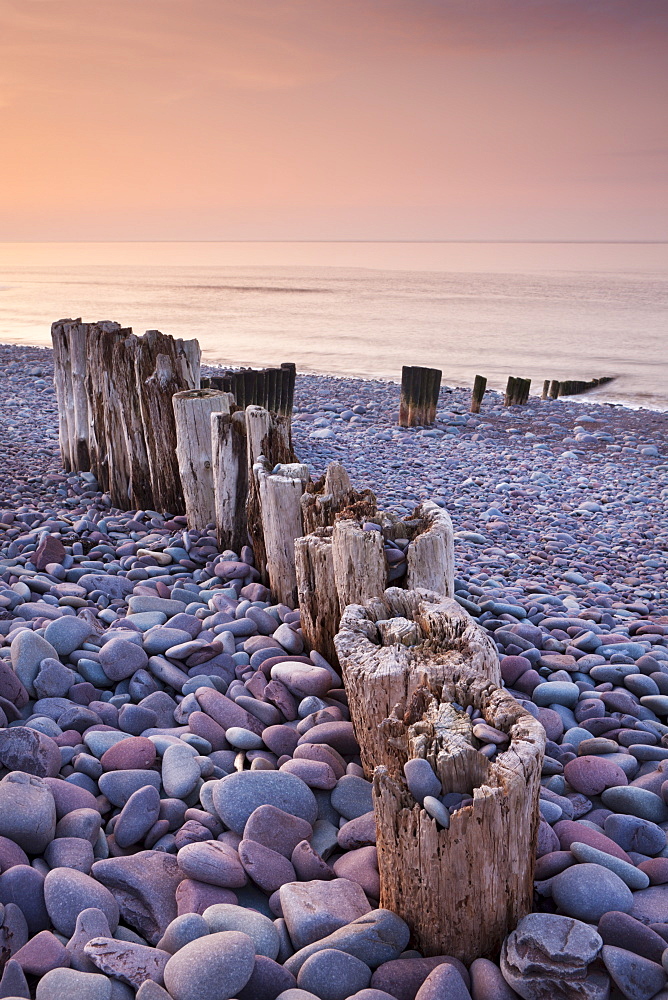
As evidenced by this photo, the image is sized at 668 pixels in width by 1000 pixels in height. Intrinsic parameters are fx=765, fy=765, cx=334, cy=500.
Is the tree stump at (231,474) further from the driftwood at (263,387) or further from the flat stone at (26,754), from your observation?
the driftwood at (263,387)

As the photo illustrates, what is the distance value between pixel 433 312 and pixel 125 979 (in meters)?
31.9

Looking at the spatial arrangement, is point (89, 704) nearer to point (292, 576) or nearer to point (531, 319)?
point (292, 576)

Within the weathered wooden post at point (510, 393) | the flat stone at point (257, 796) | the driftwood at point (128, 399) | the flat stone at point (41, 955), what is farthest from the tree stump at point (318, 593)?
the weathered wooden post at point (510, 393)

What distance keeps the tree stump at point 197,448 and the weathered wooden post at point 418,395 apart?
17.2ft

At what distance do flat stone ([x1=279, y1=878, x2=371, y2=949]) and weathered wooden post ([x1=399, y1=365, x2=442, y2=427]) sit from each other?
7947 millimetres

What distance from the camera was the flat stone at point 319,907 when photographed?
75.7 inches

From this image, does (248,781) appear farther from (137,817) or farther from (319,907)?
(319,907)

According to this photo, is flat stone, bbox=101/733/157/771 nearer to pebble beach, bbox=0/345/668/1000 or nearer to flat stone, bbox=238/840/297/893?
pebble beach, bbox=0/345/668/1000

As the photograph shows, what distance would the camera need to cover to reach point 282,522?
372 cm

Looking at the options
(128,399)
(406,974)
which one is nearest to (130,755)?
(406,974)

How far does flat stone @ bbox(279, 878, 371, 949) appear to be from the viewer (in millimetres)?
1922

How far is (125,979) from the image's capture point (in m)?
1.71

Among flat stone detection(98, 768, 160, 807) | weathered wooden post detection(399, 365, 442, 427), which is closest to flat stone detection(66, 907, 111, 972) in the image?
flat stone detection(98, 768, 160, 807)

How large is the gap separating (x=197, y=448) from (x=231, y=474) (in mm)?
378
